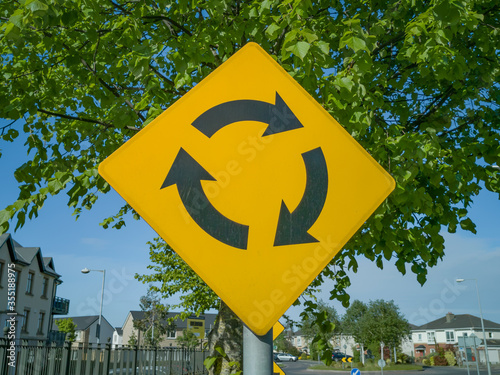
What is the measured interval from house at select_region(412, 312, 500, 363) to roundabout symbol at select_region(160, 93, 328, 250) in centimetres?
8539

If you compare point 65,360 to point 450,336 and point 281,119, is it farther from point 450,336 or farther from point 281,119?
point 450,336

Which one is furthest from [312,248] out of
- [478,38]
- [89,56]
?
[478,38]

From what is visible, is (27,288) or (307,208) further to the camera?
(27,288)

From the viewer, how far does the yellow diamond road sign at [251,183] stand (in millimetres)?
1471

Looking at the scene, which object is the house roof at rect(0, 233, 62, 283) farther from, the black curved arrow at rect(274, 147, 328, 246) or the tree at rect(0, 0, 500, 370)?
the black curved arrow at rect(274, 147, 328, 246)

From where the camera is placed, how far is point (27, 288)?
37.3m

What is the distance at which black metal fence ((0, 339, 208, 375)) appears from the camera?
10672mm

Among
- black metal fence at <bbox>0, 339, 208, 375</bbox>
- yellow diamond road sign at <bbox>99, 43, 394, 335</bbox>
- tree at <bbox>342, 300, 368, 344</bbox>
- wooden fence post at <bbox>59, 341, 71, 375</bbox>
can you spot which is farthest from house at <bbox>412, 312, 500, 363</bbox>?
yellow diamond road sign at <bbox>99, 43, 394, 335</bbox>

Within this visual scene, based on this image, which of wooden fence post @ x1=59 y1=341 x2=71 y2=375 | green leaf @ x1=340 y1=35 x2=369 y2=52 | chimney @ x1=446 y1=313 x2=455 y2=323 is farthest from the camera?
chimney @ x1=446 y1=313 x2=455 y2=323

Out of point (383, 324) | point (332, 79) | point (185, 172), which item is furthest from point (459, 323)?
point (185, 172)

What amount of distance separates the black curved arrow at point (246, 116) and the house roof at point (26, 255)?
36.4 m

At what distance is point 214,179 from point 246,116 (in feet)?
0.94

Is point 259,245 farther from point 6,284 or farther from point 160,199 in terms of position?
point 6,284

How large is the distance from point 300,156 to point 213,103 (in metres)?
0.40
